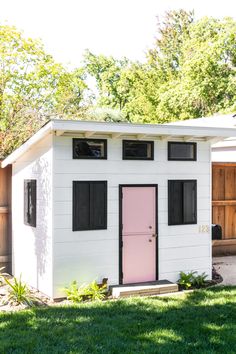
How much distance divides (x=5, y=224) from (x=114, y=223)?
2733mm

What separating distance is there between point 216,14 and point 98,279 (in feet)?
87.0

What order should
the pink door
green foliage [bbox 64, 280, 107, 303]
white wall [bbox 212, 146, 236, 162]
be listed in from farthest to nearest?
white wall [bbox 212, 146, 236, 162] → the pink door → green foliage [bbox 64, 280, 107, 303]

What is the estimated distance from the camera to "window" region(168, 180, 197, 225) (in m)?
8.30

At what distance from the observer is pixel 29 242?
27.5ft

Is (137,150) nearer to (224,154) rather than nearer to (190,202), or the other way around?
(190,202)

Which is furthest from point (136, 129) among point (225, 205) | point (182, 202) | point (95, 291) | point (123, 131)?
point (225, 205)

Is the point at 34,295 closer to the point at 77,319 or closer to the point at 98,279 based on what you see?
the point at 98,279

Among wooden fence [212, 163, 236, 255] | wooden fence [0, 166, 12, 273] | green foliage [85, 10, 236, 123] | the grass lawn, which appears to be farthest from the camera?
green foliage [85, 10, 236, 123]

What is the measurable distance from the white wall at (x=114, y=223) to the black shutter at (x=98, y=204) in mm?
100

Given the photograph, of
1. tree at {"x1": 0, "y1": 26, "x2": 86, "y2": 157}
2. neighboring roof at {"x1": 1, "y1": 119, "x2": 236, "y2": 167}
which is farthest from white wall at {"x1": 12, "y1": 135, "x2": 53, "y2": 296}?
tree at {"x1": 0, "y1": 26, "x2": 86, "y2": 157}

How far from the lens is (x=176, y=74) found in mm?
34219

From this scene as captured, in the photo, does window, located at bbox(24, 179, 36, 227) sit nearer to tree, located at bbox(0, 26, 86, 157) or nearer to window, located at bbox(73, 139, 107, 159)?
window, located at bbox(73, 139, 107, 159)

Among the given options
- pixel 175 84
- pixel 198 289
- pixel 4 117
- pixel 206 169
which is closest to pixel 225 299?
pixel 198 289

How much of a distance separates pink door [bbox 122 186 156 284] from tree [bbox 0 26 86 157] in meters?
8.99
